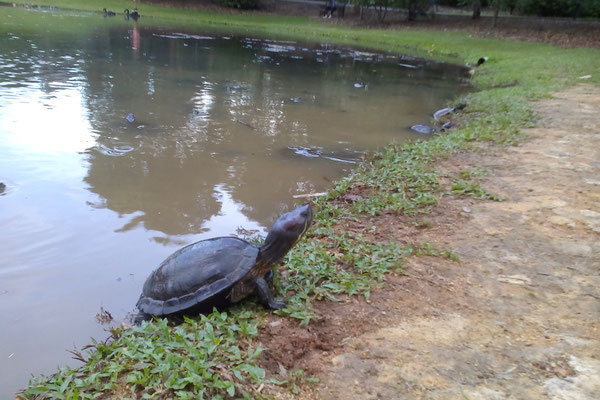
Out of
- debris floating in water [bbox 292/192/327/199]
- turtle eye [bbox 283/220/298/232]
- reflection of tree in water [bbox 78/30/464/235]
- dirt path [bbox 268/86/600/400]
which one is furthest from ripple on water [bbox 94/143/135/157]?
turtle eye [bbox 283/220/298/232]

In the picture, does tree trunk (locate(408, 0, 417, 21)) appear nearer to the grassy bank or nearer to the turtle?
the grassy bank

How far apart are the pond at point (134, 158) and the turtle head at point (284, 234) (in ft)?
4.37

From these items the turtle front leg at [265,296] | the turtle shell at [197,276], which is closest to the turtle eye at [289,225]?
the turtle shell at [197,276]

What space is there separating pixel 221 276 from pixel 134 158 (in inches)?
161

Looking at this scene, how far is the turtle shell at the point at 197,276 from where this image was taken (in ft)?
10.6

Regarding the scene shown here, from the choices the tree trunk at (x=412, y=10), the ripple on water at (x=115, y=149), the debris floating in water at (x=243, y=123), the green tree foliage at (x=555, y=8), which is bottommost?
the ripple on water at (x=115, y=149)

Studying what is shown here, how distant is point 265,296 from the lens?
3199 millimetres

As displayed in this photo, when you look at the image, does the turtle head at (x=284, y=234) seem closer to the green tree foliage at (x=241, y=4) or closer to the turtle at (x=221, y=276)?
the turtle at (x=221, y=276)

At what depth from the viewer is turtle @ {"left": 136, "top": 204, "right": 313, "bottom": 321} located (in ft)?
10.5

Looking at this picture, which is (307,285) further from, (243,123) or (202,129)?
(243,123)

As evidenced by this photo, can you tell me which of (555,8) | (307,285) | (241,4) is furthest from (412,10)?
(307,285)

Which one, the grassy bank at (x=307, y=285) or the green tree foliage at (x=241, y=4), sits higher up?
the green tree foliage at (x=241, y=4)

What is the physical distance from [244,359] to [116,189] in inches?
148

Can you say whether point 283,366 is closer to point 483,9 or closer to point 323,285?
point 323,285
